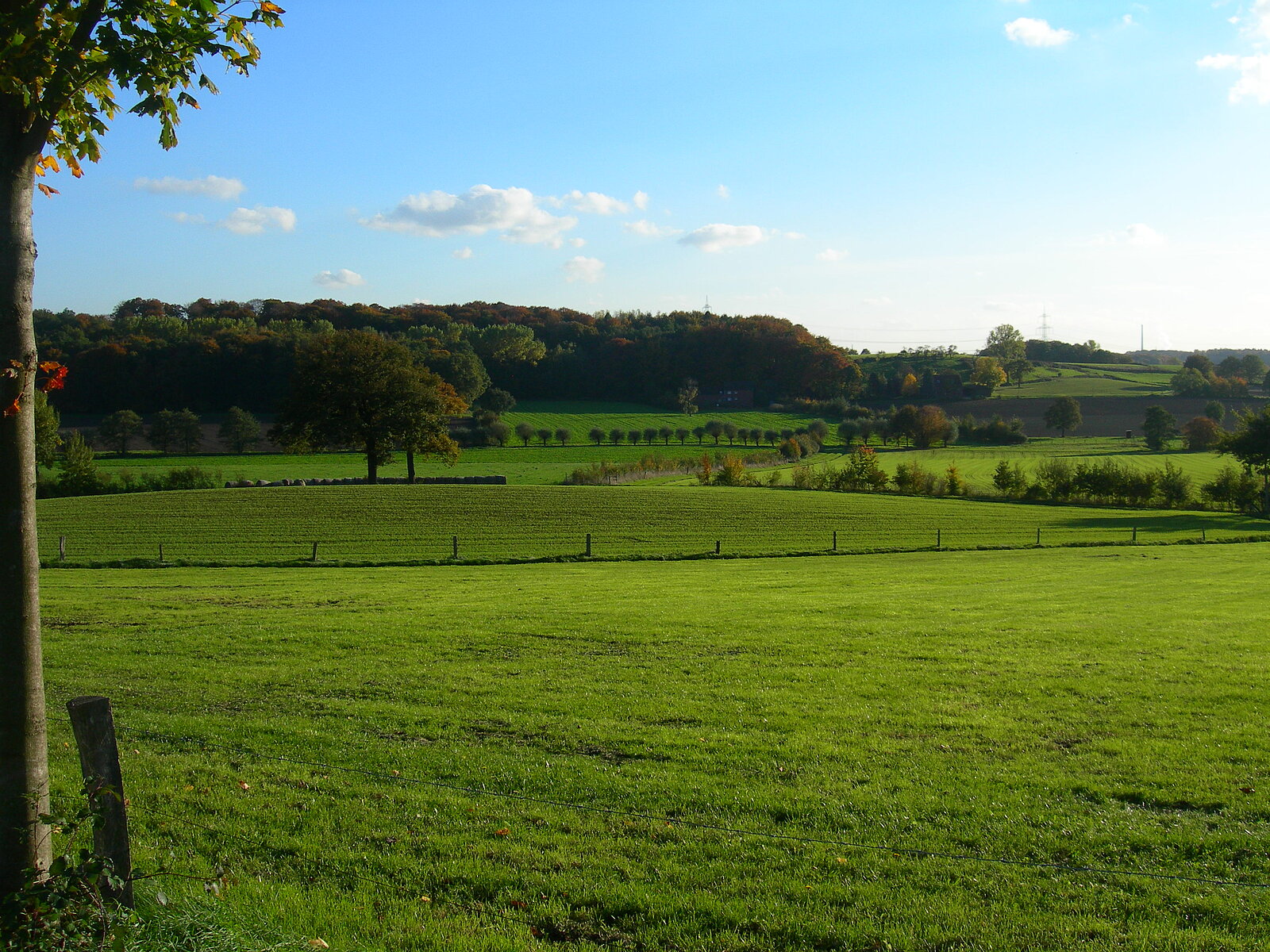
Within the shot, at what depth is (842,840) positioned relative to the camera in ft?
21.1

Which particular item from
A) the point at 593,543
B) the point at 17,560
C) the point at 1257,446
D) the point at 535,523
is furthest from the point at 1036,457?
the point at 17,560

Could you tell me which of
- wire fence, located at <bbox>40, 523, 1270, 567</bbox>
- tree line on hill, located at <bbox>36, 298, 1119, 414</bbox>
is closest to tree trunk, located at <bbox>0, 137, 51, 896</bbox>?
wire fence, located at <bbox>40, 523, 1270, 567</bbox>

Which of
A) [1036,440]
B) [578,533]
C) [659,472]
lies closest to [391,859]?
[578,533]

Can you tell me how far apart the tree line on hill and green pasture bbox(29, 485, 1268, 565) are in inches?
1732

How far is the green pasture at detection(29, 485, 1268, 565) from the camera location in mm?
39781

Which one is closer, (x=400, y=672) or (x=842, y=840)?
(x=842, y=840)

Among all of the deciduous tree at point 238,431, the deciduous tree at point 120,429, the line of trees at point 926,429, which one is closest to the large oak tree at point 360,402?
the deciduous tree at point 238,431

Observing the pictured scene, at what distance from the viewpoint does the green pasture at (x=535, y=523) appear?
131 feet

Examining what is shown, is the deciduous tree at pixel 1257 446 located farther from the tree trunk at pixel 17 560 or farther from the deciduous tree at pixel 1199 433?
the tree trunk at pixel 17 560

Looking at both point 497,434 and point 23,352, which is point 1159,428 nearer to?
point 497,434

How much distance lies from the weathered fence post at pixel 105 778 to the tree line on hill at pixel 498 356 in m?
91.4

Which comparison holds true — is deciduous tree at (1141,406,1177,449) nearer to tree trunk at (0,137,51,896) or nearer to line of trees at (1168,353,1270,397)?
line of trees at (1168,353,1270,397)

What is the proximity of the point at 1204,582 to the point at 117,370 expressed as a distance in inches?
3989

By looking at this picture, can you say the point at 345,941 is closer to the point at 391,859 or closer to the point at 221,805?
the point at 391,859
